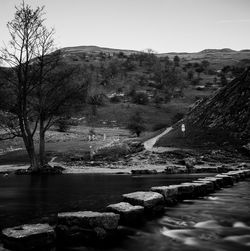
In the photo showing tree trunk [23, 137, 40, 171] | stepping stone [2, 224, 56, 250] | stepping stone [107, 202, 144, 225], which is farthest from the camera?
tree trunk [23, 137, 40, 171]

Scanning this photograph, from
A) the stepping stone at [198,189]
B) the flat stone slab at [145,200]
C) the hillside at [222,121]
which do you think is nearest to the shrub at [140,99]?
the hillside at [222,121]

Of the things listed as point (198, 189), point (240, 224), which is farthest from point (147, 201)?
point (198, 189)

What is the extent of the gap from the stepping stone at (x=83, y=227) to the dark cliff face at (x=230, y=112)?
29728mm

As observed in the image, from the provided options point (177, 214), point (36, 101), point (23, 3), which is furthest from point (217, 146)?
point (177, 214)

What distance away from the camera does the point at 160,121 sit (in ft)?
273

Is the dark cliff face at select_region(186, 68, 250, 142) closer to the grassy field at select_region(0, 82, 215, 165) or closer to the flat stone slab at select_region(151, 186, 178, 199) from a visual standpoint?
the grassy field at select_region(0, 82, 215, 165)

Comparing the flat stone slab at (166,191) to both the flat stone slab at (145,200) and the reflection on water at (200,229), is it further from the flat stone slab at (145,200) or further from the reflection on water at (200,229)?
the flat stone slab at (145,200)

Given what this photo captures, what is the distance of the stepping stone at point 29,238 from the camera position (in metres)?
5.88

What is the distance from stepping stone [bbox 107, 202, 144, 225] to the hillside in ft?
90.5

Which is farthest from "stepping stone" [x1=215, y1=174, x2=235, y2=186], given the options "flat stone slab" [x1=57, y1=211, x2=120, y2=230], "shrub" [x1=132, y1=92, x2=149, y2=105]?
"shrub" [x1=132, y1=92, x2=149, y2=105]

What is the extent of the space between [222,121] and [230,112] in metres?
1.65

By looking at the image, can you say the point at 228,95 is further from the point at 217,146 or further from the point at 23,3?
the point at 23,3

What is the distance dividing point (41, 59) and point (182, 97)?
285 ft

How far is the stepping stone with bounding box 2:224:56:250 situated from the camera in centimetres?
588
